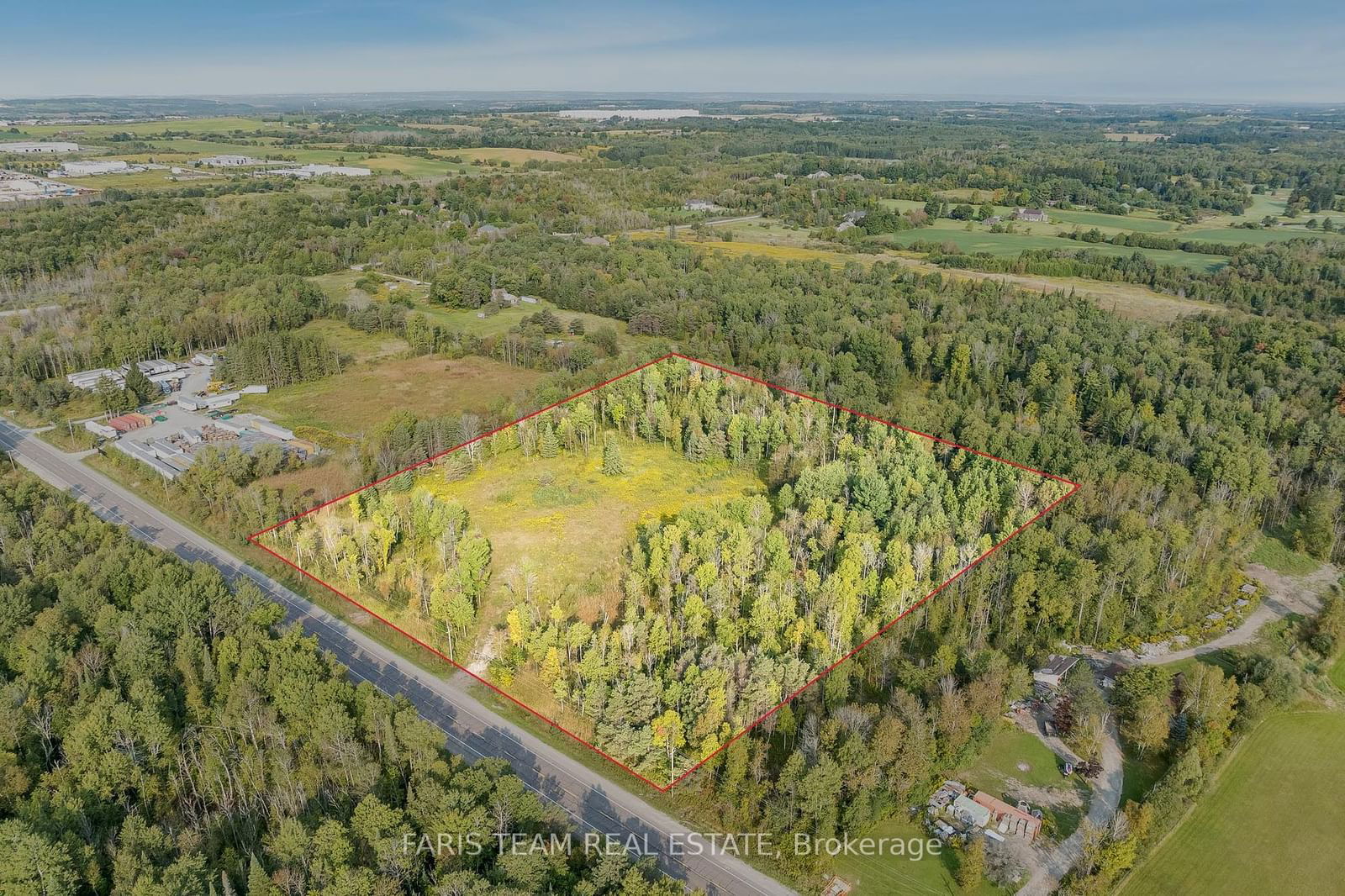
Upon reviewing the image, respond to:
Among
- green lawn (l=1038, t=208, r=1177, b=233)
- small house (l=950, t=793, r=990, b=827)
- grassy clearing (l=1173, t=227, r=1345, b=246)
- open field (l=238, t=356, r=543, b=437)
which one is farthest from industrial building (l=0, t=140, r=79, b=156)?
grassy clearing (l=1173, t=227, r=1345, b=246)

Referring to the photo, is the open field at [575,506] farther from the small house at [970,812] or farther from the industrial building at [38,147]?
the industrial building at [38,147]

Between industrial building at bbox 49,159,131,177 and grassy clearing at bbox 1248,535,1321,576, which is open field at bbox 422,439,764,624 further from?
industrial building at bbox 49,159,131,177

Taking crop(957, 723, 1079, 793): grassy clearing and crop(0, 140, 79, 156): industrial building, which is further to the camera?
crop(0, 140, 79, 156): industrial building

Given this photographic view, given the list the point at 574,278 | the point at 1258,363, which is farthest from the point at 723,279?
the point at 1258,363

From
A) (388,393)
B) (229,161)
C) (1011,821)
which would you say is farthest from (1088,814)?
(229,161)

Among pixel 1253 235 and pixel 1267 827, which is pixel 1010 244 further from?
pixel 1267 827

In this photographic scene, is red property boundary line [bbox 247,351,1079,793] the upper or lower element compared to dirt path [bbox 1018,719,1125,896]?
upper

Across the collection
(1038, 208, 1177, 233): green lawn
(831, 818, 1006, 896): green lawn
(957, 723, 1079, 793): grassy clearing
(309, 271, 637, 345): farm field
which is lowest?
(831, 818, 1006, 896): green lawn
